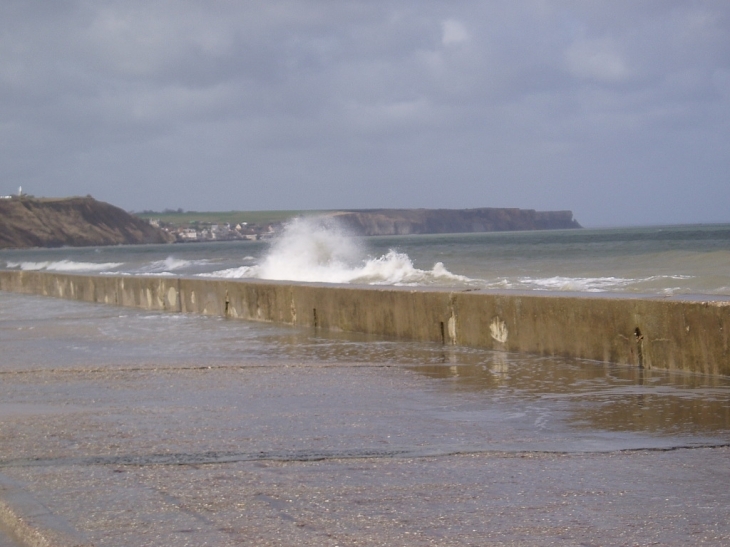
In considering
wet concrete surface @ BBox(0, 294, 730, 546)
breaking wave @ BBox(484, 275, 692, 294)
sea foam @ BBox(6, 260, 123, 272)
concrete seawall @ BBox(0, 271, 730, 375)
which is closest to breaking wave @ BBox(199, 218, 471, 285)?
breaking wave @ BBox(484, 275, 692, 294)

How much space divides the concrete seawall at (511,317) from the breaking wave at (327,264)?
8176 mm

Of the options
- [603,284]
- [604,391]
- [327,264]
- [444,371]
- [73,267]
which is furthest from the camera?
[73,267]

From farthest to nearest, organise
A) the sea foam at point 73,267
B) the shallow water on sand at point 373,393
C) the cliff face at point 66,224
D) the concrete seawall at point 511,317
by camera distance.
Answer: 1. the cliff face at point 66,224
2. the sea foam at point 73,267
3. the concrete seawall at point 511,317
4. the shallow water on sand at point 373,393

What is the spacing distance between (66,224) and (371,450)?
17196cm

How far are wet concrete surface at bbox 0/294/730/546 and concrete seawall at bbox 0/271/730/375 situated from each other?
0.22m

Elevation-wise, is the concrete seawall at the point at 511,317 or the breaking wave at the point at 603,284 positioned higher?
the concrete seawall at the point at 511,317

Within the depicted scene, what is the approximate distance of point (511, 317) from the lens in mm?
8188

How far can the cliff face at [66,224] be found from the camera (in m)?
164

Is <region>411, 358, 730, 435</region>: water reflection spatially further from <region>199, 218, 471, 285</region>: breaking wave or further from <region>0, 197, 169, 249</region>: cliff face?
<region>0, 197, 169, 249</region>: cliff face

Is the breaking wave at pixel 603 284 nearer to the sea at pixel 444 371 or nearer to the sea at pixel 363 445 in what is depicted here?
the sea at pixel 444 371

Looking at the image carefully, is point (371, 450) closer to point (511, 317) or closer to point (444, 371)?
point (444, 371)

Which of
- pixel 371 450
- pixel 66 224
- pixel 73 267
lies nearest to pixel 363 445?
pixel 371 450

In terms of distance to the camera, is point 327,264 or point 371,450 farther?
point 327,264

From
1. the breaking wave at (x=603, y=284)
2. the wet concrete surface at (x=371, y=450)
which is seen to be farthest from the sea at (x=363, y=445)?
the breaking wave at (x=603, y=284)
